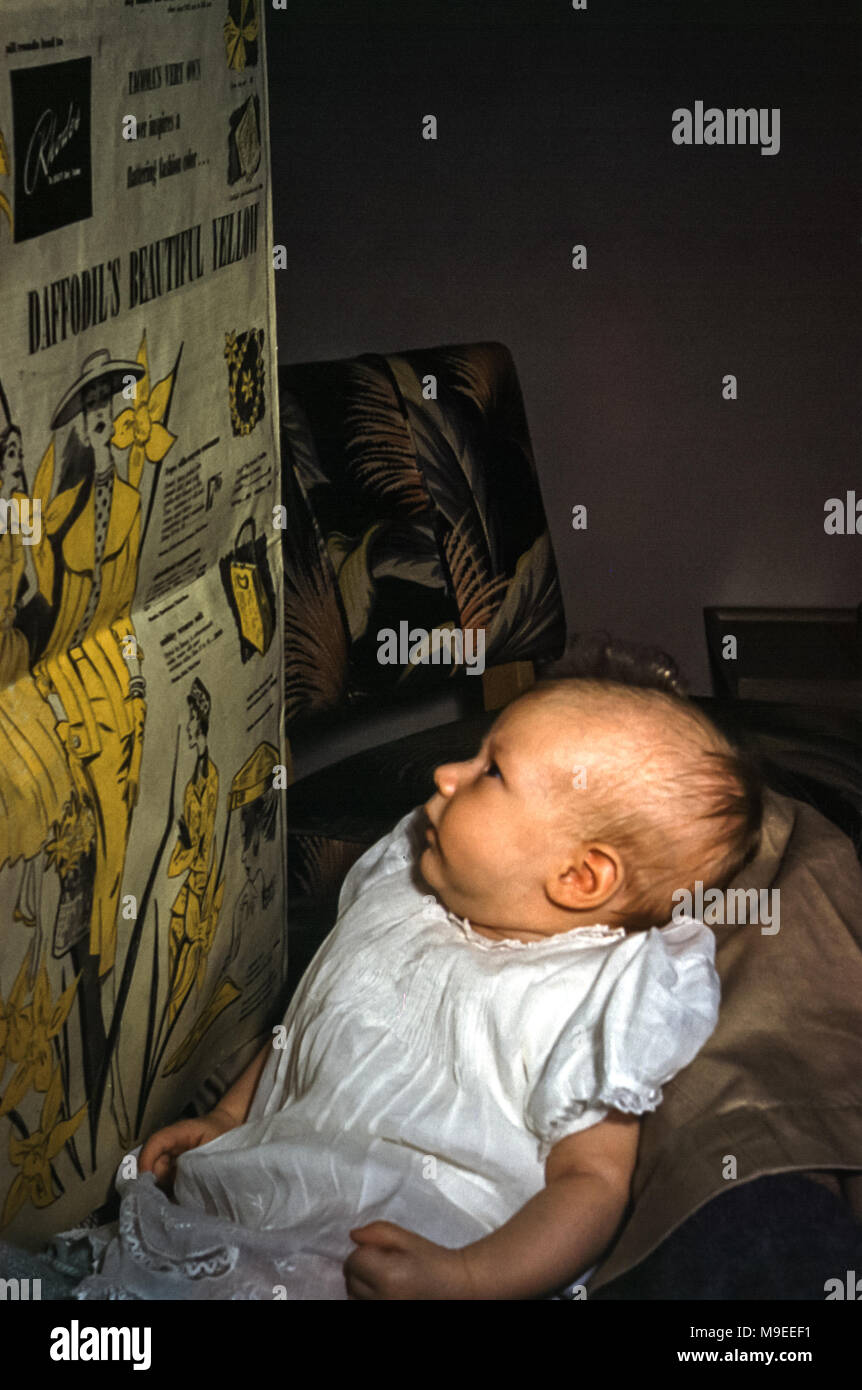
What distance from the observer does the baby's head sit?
23.1 inches

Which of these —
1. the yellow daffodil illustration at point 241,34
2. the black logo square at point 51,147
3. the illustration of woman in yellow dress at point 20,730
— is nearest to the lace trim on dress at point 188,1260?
the illustration of woman in yellow dress at point 20,730

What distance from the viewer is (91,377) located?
0.46 meters

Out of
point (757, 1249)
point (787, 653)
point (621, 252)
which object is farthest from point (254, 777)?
point (621, 252)

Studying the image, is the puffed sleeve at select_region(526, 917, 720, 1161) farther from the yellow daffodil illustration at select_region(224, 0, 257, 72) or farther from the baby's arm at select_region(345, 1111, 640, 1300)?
the yellow daffodil illustration at select_region(224, 0, 257, 72)

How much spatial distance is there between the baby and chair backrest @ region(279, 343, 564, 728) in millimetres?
322

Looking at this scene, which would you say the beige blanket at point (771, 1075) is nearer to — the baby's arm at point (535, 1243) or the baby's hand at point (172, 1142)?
the baby's arm at point (535, 1243)

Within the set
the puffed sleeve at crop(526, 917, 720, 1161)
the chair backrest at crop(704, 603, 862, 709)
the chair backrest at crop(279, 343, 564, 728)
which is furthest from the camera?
the chair backrest at crop(704, 603, 862, 709)

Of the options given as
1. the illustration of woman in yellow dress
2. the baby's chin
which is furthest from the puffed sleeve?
the illustration of woman in yellow dress

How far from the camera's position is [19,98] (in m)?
0.40

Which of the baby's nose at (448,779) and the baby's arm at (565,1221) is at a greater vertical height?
the baby's nose at (448,779)

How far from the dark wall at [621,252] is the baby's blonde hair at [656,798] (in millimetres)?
801

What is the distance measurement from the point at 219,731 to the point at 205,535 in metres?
0.09

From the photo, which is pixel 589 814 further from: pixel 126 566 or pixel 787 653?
pixel 787 653

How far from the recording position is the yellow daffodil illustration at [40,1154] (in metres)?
0.49
